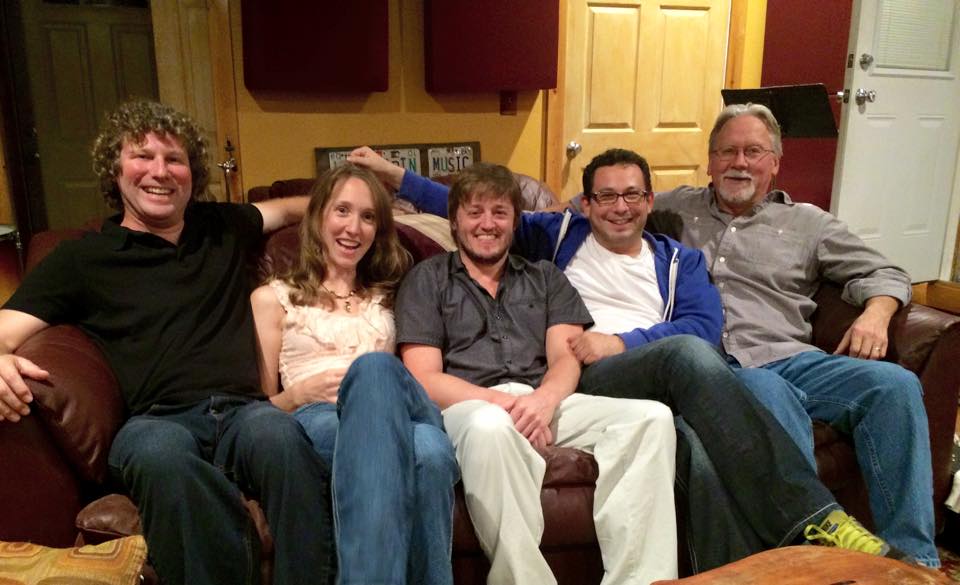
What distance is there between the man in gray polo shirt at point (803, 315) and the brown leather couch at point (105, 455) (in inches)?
3.3

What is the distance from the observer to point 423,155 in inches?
134

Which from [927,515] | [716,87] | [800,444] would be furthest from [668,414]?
[716,87]

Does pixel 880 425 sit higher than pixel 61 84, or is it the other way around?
pixel 61 84

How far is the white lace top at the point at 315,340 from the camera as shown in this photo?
1.75 meters

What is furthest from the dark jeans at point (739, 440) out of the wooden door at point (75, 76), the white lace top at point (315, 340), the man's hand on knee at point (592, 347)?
the wooden door at point (75, 76)

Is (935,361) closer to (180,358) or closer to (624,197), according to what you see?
(624,197)

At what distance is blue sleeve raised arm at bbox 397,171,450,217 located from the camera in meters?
2.17

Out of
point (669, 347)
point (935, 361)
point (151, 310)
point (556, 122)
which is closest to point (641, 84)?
point (556, 122)

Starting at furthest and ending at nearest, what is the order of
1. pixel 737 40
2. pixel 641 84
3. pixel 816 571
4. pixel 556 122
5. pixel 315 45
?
pixel 737 40 < pixel 641 84 < pixel 556 122 < pixel 315 45 < pixel 816 571

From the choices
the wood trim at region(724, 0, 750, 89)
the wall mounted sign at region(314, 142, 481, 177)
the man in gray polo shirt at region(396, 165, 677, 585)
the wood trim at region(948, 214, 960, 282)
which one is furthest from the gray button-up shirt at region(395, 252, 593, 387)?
the wood trim at region(948, 214, 960, 282)

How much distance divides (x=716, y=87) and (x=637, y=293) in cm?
260

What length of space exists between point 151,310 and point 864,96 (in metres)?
3.48

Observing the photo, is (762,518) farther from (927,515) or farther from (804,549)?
(927,515)

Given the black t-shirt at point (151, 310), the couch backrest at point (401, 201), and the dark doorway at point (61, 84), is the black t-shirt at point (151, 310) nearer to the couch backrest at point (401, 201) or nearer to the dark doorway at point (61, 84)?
the couch backrest at point (401, 201)
